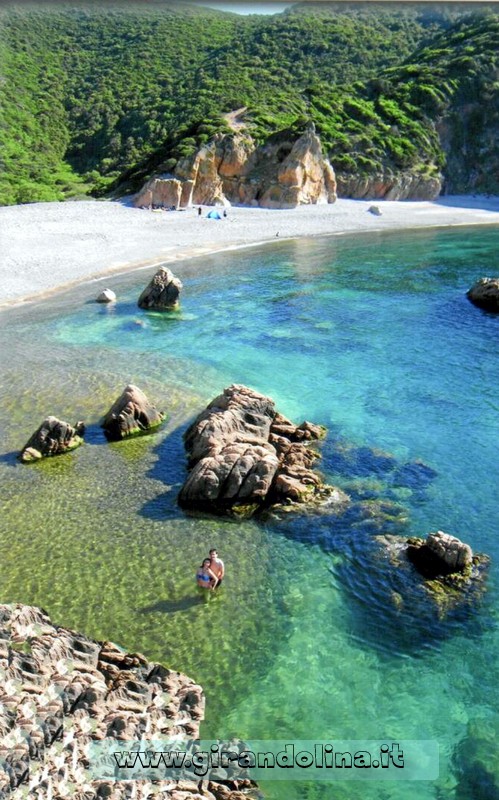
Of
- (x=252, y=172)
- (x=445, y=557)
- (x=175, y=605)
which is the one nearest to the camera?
(x=175, y=605)

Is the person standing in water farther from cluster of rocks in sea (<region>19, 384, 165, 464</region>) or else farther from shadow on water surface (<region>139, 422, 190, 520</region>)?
cluster of rocks in sea (<region>19, 384, 165, 464</region>)

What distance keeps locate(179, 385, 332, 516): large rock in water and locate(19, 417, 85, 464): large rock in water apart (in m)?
4.61

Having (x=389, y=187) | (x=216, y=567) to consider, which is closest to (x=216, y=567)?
(x=216, y=567)

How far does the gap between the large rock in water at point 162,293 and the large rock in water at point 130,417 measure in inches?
655

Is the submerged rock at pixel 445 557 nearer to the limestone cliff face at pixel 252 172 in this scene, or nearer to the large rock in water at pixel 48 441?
the large rock in water at pixel 48 441

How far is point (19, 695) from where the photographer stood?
1162cm

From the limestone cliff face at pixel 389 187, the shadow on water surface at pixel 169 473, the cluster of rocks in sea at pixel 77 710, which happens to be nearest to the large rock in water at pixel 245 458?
the shadow on water surface at pixel 169 473

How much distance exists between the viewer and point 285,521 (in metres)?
21.3

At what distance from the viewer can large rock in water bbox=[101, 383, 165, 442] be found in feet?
87.4

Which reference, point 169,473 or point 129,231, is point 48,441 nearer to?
point 169,473

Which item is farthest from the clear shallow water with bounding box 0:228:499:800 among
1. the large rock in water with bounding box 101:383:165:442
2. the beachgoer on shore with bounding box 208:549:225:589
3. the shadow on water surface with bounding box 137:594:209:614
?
the large rock in water with bounding box 101:383:165:442

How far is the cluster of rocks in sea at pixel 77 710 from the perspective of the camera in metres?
10.5

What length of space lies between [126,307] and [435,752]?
34.7 m

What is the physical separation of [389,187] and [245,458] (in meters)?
64.0
